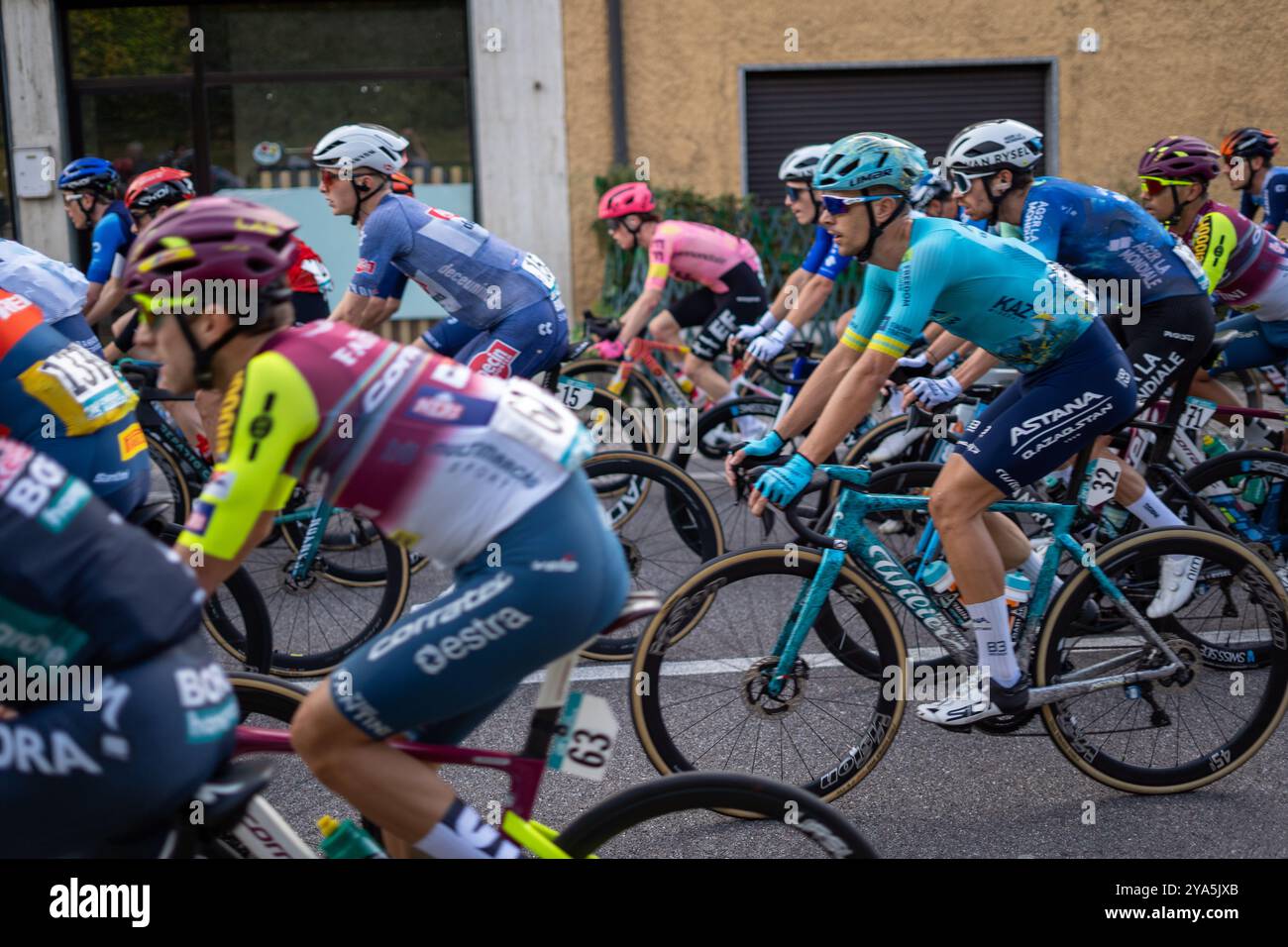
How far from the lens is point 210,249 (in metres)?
2.97

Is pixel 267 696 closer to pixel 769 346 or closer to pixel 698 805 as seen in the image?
pixel 698 805

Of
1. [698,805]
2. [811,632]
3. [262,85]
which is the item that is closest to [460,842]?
[698,805]

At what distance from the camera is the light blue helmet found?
4602mm

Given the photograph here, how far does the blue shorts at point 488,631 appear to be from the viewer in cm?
287

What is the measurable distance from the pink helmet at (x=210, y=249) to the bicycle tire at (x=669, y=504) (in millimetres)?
2986

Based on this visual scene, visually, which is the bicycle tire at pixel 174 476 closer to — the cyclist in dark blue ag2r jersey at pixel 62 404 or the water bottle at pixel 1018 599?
the cyclist in dark blue ag2r jersey at pixel 62 404

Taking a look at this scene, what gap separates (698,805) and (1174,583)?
2382 mm

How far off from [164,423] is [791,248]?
27.6 feet

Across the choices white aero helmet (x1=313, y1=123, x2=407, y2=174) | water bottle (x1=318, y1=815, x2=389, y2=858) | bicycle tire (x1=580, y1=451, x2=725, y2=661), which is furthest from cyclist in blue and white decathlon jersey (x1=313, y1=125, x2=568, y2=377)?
water bottle (x1=318, y1=815, x2=389, y2=858)

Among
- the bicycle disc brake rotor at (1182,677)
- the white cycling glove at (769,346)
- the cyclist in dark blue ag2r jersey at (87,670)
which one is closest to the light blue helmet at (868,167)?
the bicycle disc brake rotor at (1182,677)
